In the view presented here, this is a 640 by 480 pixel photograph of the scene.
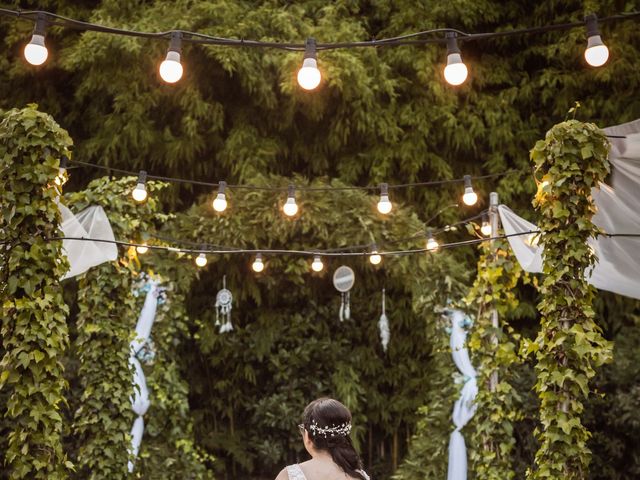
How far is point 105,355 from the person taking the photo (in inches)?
204

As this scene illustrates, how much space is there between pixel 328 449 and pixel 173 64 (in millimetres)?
1666

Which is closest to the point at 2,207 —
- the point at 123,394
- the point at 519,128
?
the point at 123,394

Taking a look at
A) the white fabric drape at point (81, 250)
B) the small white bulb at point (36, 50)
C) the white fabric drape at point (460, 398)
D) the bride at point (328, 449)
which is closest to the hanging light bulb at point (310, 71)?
the small white bulb at point (36, 50)

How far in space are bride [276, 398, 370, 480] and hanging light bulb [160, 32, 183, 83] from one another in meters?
1.46

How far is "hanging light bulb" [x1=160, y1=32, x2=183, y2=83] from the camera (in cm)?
312

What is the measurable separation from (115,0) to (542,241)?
626cm

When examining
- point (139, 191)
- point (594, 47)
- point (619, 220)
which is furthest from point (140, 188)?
point (594, 47)

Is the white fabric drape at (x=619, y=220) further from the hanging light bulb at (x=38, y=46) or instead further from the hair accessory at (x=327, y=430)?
the hanging light bulb at (x=38, y=46)

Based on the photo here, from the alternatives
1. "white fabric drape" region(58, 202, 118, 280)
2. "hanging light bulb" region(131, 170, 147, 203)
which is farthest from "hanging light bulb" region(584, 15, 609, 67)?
"hanging light bulb" region(131, 170, 147, 203)

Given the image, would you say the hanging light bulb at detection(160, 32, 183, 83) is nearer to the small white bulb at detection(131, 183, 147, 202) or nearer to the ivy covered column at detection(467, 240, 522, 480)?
the small white bulb at detection(131, 183, 147, 202)

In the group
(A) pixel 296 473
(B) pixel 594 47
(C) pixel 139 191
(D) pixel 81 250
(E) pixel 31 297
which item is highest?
(C) pixel 139 191

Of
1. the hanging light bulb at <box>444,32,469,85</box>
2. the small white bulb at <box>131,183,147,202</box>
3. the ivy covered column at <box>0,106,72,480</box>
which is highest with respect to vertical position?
the small white bulb at <box>131,183,147,202</box>

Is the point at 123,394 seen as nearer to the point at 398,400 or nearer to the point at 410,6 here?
the point at 398,400

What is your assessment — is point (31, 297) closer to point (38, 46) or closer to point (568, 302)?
point (38, 46)
